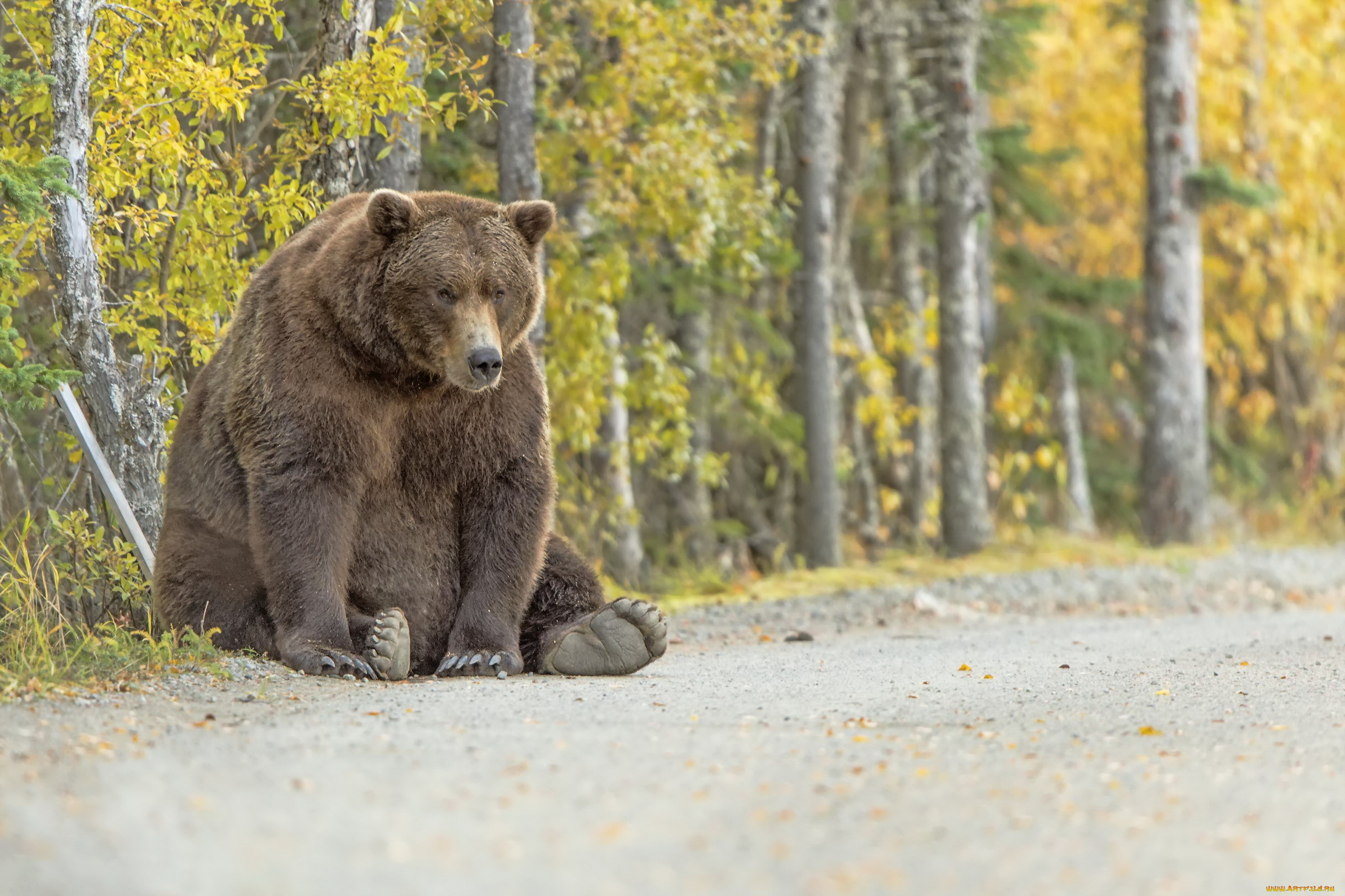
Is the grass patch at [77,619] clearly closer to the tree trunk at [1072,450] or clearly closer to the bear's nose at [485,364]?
the bear's nose at [485,364]

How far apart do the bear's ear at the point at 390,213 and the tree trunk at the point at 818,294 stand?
7.13 metres

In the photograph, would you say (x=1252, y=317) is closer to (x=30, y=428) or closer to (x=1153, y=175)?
(x=1153, y=175)

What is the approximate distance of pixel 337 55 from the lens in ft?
24.6

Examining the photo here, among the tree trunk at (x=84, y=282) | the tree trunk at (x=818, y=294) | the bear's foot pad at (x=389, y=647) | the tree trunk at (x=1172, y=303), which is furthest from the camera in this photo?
the tree trunk at (x=1172, y=303)

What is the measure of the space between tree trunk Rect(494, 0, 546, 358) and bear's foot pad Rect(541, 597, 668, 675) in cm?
357

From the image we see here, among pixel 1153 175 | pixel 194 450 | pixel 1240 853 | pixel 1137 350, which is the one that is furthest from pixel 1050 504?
pixel 1240 853

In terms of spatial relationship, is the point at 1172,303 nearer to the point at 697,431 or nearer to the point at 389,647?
the point at 697,431

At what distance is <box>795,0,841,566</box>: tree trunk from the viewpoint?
1252 centimetres

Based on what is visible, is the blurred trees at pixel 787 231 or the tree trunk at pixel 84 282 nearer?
the tree trunk at pixel 84 282

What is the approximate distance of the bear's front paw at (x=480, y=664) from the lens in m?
5.81

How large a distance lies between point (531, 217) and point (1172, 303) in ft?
34.1

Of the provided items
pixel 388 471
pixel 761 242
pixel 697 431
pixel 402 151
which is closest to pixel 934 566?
pixel 697 431

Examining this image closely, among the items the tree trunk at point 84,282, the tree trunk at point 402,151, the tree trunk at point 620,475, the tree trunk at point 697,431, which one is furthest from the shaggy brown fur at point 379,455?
the tree trunk at point 697,431

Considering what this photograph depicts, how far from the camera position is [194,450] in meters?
6.17
